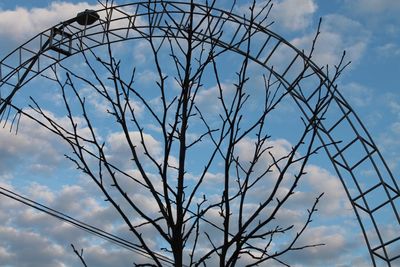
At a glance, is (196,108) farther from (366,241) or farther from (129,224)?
(366,241)

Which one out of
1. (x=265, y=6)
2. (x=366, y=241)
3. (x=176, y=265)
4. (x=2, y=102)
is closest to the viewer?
(x=176, y=265)

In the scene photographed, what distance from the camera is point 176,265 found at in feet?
9.01

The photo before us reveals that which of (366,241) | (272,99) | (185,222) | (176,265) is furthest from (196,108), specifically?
(366,241)

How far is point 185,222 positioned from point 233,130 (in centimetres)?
50

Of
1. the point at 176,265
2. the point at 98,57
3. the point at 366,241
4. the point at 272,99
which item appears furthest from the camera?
the point at 366,241

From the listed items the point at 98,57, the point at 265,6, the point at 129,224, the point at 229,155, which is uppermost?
the point at 265,6

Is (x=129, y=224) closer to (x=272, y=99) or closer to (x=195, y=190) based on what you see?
(x=195, y=190)

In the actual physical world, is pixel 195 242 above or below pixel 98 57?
below

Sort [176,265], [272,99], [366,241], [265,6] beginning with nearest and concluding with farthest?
1. [176,265]
2. [272,99]
3. [265,6]
4. [366,241]

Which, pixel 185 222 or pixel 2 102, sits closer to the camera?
pixel 185 222

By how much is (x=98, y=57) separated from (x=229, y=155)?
1055mm

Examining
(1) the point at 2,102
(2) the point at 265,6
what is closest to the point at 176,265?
(2) the point at 265,6

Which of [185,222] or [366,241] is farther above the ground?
[366,241]

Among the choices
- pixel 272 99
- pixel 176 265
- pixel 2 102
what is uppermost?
pixel 2 102
